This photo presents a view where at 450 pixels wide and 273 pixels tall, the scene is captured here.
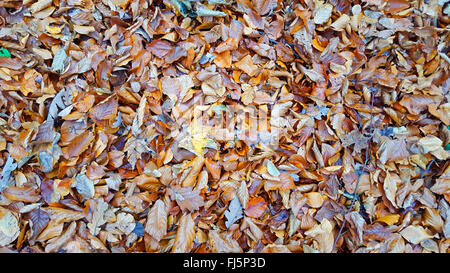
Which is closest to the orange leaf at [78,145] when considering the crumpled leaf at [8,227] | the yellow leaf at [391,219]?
the crumpled leaf at [8,227]

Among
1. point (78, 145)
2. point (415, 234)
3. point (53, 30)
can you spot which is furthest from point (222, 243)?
point (53, 30)

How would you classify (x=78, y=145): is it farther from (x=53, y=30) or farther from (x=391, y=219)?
(x=391, y=219)

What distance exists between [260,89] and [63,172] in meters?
0.92

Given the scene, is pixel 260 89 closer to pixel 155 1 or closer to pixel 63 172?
pixel 155 1

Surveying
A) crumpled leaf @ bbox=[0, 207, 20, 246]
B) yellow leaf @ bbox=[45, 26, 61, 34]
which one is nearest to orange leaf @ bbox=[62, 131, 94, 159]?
crumpled leaf @ bbox=[0, 207, 20, 246]

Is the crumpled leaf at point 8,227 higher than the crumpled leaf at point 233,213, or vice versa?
the crumpled leaf at point 233,213

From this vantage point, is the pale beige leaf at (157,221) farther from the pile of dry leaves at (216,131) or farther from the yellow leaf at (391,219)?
the yellow leaf at (391,219)

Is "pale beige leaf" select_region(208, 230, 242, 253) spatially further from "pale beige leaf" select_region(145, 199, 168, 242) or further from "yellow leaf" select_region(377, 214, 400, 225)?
"yellow leaf" select_region(377, 214, 400, 225)

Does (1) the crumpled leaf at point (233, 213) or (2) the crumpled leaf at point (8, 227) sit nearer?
(2) the crumpled leaf at point (8, 227)

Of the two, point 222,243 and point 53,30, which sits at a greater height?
point 53,30

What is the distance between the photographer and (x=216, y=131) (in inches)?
51.5

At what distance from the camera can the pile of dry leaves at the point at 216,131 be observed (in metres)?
1.24

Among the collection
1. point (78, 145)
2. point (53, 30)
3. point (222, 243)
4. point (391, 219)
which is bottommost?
point (222, 243)
